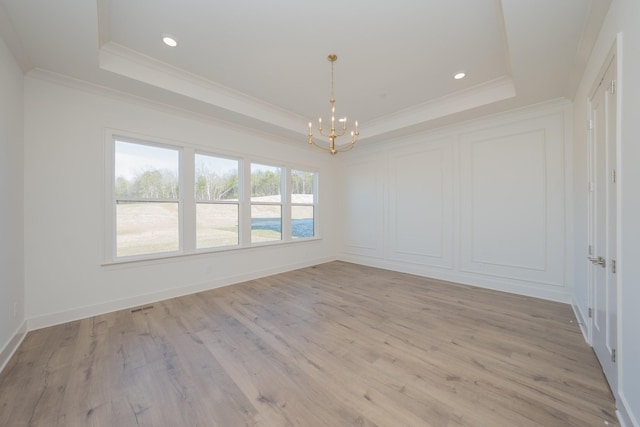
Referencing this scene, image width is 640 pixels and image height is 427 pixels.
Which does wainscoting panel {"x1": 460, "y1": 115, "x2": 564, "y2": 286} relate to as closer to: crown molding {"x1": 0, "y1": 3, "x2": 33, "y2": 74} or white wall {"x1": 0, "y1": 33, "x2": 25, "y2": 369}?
crown molding {"x1": 0, "y1": 3, "x2": 33, "y2": 74}

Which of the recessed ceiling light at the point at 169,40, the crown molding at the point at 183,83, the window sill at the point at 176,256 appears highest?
the recessed ceiling light at the point at 169,40

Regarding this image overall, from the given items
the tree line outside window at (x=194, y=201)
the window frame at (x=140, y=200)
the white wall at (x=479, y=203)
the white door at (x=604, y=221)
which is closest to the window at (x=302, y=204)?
the tree line outside window at (x=194, y=201)

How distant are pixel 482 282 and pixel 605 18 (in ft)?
11.7

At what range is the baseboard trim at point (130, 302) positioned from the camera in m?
2.71

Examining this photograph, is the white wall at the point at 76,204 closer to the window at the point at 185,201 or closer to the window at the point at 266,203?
the window at the point at 185,201

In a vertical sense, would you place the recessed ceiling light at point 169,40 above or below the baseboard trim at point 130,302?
above

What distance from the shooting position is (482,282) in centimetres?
414

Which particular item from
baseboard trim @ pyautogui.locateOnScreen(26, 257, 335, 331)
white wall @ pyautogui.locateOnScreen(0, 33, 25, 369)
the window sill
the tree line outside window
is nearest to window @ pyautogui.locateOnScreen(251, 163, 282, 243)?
the tree line outside window

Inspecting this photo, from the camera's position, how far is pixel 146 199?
3.52 m

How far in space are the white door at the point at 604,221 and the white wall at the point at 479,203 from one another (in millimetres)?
1482

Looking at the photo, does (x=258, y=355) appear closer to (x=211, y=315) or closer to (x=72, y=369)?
(x=211, y=315)

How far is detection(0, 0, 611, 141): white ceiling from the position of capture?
209 centimetres

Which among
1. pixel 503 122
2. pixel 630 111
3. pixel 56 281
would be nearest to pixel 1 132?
pixel 56 281

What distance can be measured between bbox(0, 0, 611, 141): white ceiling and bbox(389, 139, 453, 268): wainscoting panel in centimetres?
99
